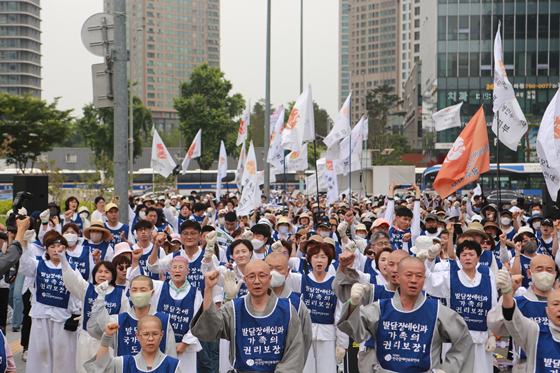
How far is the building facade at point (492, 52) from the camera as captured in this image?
53312 millimetres

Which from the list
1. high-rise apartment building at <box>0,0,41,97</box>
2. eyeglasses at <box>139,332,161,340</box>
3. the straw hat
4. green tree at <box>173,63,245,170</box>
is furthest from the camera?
high-rise apartment building at <box>0,0,41,97</box>

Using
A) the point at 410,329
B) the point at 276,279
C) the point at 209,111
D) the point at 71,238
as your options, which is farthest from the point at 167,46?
the point at 410,329

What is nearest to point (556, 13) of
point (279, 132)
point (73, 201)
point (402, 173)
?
point (402, 173)

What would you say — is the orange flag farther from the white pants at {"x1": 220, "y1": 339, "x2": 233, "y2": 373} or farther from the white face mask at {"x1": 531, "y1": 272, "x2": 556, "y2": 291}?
the white face mask at {"x1": 531, "y1": 272, "x2": 556, "y2": 291}

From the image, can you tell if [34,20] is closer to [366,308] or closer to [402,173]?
[402,173]

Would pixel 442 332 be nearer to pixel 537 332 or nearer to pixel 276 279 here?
pixel 537 332

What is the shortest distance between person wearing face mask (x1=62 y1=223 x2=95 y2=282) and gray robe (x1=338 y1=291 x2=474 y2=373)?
407cm

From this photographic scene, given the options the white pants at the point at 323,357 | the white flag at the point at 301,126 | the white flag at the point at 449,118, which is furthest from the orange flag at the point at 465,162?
the white pants at the point at 323,357

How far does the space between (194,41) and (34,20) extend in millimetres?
46653

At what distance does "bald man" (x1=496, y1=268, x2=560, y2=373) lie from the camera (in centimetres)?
424

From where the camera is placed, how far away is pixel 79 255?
290 inches

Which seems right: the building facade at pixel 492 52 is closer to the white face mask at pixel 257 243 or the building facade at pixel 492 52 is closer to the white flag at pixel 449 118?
the white flag at pixel 449 118

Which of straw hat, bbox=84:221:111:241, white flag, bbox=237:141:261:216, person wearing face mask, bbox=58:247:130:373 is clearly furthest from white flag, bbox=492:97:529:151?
person wearing face mask, bbox=58:247:130:373

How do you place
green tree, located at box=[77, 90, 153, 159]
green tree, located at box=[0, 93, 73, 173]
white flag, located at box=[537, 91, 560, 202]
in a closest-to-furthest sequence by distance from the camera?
white flag, located at box=[537, 91, 560, 202] < green tree, located at box=[0, 93, 73, 173] < green tree, located at box=[77, 90, 153, 159]
